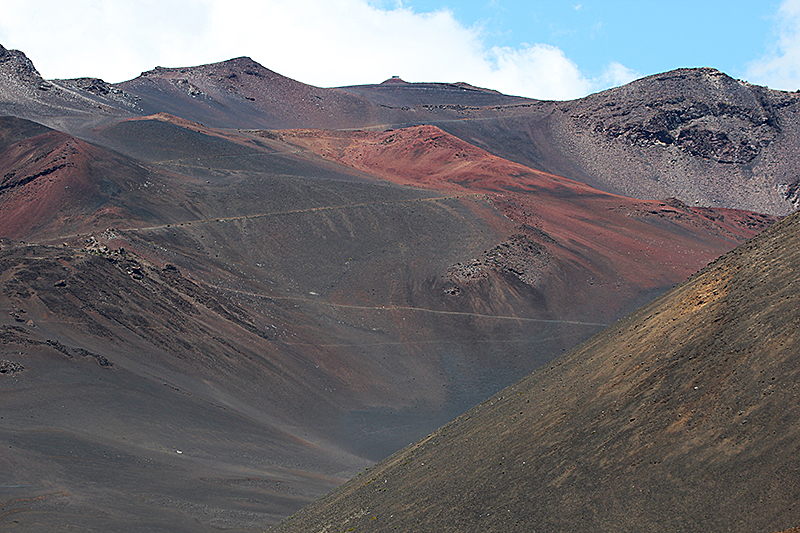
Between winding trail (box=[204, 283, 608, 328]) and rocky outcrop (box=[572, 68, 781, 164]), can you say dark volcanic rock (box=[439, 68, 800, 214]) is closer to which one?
rocky outcrop (box=[572, 68, 781, 164])

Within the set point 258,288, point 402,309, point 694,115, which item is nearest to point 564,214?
point 402,309

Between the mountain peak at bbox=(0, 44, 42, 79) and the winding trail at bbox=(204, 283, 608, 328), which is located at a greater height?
the mountain peak at bbox=(0, 44, 42, 79)

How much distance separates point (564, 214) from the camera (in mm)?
69000

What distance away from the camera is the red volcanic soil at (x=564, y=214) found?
2317 inches

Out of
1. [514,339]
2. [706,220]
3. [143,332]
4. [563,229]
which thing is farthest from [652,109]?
[143,332]

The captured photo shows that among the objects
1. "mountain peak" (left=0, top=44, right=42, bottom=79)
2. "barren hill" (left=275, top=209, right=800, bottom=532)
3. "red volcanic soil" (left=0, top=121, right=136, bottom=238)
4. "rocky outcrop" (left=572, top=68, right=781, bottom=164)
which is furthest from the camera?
"rocky outcrop" (left=572, top=68, right=781, bottom=164)

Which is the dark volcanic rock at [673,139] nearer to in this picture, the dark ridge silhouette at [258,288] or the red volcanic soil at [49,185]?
the dark ridge silhouette at [258,288]

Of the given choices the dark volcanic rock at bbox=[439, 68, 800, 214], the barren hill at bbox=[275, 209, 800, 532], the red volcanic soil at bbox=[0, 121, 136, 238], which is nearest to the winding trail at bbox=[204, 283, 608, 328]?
the red volcanic soil at bbox=[0, 121, 136, 238]

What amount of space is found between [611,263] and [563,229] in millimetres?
6405

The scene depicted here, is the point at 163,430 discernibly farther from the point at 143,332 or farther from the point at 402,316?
the point at 402,316

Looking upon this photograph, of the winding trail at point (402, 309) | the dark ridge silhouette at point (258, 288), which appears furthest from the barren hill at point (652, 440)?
the winding trail at point (402, 309)

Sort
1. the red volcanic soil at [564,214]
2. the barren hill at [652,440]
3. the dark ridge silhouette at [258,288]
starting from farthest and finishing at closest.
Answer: the red volcanic soil at [564,214] → the dark ridge silhouette at [258,288] → the barren hill at [652,440]

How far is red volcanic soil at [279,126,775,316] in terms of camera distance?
58844mm

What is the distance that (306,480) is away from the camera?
1088 inches
